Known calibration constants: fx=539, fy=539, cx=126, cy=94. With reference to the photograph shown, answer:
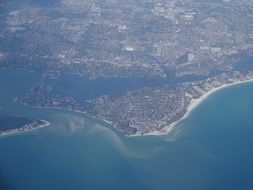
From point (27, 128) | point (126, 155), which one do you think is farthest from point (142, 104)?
point (27, 128)

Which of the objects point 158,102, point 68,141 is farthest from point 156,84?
point 68,141

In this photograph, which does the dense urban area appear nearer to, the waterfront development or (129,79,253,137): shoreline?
the waterfront development

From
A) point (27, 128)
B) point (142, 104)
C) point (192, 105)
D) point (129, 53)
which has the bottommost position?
point (192, 105)

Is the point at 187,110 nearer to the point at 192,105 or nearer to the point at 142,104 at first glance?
the point at 192,105

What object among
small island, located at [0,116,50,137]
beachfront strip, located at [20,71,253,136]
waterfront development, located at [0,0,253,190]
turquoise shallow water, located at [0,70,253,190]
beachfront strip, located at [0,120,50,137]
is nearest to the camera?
turquoise shallow water, located at [0,70,253,190]

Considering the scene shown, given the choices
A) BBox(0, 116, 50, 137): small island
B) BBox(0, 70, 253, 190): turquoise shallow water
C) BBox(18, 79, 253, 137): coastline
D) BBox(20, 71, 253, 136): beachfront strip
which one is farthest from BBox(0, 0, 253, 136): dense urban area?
BBox(0, 116, 50, 137): small island

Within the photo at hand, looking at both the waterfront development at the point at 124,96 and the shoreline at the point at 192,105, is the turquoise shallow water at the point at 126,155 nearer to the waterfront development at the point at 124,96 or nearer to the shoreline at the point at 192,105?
the waterfront development at the point at 124,96
